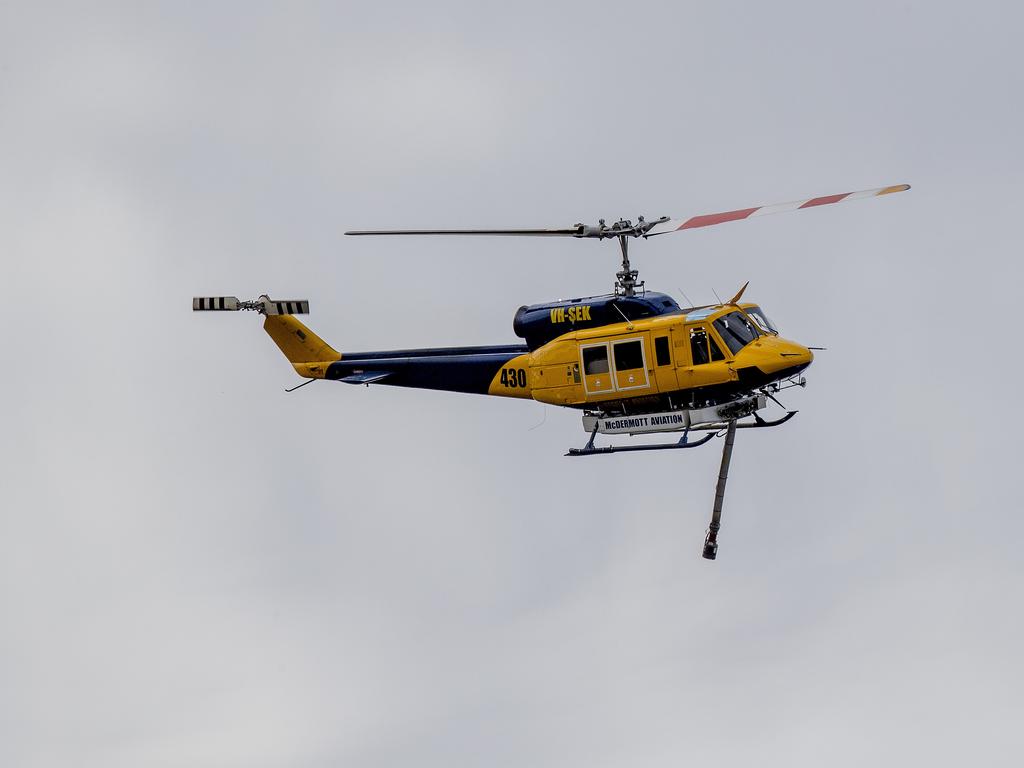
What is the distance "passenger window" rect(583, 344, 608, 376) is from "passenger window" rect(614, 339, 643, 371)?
24 cm

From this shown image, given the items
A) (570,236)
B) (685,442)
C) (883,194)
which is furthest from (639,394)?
(883,194)

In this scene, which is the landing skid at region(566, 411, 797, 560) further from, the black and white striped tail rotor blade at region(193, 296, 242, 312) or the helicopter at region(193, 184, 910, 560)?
the black and white striped tail rotor blade at region(193, 296, 242, 312)

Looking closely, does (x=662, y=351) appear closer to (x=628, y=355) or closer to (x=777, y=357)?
(x=628, y=355)

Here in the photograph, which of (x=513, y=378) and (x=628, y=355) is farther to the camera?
(x=513, y=378)

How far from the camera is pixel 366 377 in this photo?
36.1 metres

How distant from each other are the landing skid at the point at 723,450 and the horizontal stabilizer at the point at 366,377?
17.2 feet

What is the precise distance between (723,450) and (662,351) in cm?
220

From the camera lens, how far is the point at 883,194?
29484mm

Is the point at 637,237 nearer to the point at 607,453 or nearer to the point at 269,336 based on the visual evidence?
the point at 607,453

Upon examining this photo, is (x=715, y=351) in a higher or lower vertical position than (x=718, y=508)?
higher

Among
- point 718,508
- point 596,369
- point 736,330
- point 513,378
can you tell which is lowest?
point 718,508

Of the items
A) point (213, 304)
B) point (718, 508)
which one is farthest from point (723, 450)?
point (213, 304)

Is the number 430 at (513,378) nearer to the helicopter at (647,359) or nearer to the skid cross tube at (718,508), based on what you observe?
the helicopter at (647,359)

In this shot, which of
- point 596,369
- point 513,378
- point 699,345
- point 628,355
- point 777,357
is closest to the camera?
point 777,357
